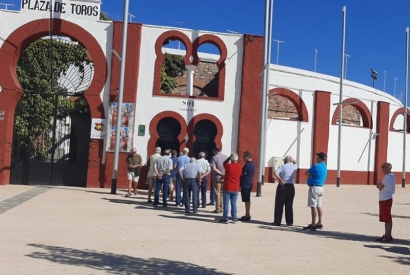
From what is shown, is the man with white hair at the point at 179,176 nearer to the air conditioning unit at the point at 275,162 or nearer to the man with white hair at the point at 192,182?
the man with white hair at the point at 192,182

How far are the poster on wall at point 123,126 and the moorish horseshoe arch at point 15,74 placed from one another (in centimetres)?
39

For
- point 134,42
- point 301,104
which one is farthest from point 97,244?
point 301,104

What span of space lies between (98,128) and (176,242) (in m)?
10.3

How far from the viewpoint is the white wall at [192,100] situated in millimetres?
18453

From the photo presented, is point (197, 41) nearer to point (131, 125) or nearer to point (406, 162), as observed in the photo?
point (131, 125)

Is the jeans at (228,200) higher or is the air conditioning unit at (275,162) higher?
the air conditioning unit at (275,162)

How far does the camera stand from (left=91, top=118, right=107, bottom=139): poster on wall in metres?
18.1

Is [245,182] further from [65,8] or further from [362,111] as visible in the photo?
[362,111]

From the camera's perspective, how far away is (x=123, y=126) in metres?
18.1

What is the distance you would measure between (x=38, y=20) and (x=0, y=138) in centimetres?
439

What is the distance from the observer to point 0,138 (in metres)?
17.6

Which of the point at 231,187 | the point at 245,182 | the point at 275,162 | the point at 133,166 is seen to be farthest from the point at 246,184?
the point at 275,162

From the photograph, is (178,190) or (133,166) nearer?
(178,190)

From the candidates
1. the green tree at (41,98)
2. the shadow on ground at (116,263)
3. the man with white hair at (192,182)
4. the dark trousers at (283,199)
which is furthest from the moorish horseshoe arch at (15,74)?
the shadow on ground at (116,263)
